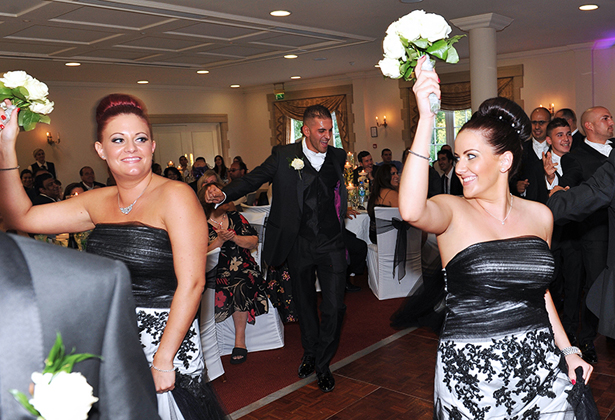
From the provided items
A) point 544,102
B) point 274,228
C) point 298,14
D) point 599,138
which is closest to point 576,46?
point 544,102

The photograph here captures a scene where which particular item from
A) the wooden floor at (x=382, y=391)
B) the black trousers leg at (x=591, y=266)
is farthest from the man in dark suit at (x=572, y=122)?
the wooden floor at (x=382, y=391)

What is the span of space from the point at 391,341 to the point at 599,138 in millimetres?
2213

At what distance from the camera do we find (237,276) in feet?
14.1

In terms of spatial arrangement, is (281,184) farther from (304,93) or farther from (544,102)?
(304,93)

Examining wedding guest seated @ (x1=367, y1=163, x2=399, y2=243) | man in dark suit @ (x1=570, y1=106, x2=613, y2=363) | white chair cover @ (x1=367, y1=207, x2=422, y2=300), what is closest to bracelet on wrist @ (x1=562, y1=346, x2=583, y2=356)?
man in dark suit @ (x1=570, y1=106, x2=613, y2=363)

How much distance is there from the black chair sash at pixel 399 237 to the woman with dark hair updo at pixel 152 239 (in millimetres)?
3558

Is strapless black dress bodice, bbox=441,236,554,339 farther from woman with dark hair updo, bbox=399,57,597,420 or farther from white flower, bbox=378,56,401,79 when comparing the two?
white flower, bbox=378,56,401,79

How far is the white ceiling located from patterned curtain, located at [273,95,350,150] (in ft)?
8.40

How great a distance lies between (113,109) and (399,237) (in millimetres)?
3824

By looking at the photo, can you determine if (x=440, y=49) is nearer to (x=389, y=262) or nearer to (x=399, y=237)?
(x=399, y=237)

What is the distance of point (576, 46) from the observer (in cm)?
1060

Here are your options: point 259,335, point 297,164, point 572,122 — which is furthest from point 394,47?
point 572,122

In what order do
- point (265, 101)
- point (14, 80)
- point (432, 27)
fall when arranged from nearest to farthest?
1. point (432, 27)
2. point (14, 80)
3. point (265, 101)

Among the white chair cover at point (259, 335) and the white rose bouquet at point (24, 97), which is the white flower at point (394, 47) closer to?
the white rose bouquet at point (24, 97)
